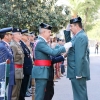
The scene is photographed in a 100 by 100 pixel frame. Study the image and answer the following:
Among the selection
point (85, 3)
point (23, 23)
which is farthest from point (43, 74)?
point (85, 3)

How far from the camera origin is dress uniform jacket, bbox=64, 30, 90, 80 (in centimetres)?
634

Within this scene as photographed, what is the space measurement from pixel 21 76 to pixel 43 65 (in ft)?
4.21

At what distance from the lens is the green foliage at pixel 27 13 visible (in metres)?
19.2

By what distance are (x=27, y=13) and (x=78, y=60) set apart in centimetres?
1381

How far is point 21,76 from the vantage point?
7793 millimetres

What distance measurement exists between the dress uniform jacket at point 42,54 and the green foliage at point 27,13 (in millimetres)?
12143

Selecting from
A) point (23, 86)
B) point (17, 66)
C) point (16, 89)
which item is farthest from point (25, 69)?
point (16, 89)

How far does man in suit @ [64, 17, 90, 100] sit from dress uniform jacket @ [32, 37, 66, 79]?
0.99 ft

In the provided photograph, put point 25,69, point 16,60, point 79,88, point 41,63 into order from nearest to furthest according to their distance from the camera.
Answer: point 79,88
point 41,63
point 16,60
point 25,69

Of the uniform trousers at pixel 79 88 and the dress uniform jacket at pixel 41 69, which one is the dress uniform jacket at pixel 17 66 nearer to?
the dress uniform jacket at pixel 41 69

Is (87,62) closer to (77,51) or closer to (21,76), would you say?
(77,51)

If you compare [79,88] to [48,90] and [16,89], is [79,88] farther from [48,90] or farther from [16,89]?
[16,89]

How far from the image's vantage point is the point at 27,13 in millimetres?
19828

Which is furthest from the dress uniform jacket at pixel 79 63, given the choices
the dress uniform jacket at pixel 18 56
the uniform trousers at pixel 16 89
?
the uniform trousers at pixel 16 89
